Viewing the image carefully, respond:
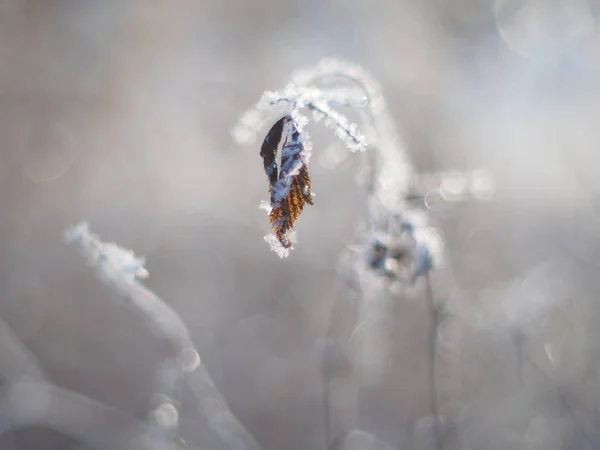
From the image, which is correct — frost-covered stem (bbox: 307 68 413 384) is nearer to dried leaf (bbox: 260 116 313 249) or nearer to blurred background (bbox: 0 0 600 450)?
blurred background (bbox: 0 0 600 450)

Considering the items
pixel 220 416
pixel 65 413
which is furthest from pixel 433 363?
pixel 65 413

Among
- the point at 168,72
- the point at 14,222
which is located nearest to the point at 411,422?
the point at 14,222

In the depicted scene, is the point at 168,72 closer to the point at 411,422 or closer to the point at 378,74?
the point at 378,74

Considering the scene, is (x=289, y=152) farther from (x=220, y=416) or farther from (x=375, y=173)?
(x=220, y=416)

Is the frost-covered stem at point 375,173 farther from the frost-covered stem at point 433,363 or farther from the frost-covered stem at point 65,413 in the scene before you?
the frost-covered stem at point 65,413

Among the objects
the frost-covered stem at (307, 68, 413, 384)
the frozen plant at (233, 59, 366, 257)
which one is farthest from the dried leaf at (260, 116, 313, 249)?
the frost-covered stem at (307, 68, 413, 384)

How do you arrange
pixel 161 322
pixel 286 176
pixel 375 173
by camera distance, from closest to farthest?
pixel 286 176 < pixel 161 322 < pixel 375 173
